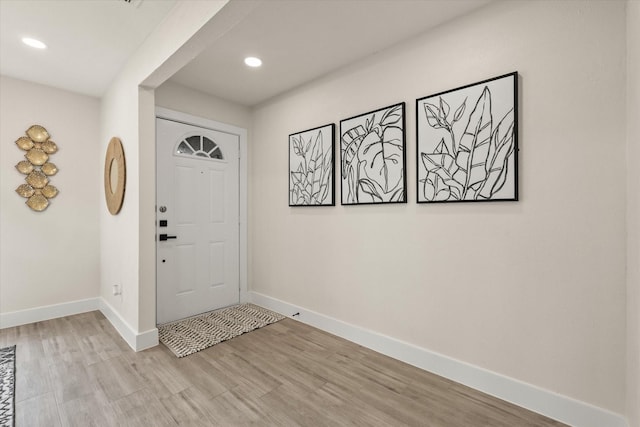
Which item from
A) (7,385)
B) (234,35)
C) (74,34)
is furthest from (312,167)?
(7,385)

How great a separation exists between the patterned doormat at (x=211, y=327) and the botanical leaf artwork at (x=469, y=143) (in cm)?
210

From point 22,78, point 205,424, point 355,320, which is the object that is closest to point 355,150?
point 355,320

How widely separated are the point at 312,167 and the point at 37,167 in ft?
9.43

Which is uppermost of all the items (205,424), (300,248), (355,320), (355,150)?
(355,150)

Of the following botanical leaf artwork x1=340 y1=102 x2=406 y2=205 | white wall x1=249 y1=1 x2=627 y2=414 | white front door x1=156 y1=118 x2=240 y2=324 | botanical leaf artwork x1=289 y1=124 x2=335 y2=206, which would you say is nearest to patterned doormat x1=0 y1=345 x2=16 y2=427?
white front door x1=156 y1=118 x2=240 y2=324

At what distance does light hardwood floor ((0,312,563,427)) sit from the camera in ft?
5.45

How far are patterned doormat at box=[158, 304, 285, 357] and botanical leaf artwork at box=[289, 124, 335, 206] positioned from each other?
4.25 ft

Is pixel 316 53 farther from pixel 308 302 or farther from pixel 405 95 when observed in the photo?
pixel 308 302

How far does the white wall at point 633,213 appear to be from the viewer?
1229mm

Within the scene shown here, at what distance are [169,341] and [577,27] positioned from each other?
3.58 meters

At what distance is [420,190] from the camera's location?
2178 mm

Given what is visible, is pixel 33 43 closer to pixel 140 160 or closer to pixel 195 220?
pixel 140 160

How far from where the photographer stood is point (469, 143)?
1928mm

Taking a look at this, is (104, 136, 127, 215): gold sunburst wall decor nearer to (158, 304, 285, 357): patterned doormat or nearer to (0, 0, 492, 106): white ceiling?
(0, 0, 492, 106): white ceiling
